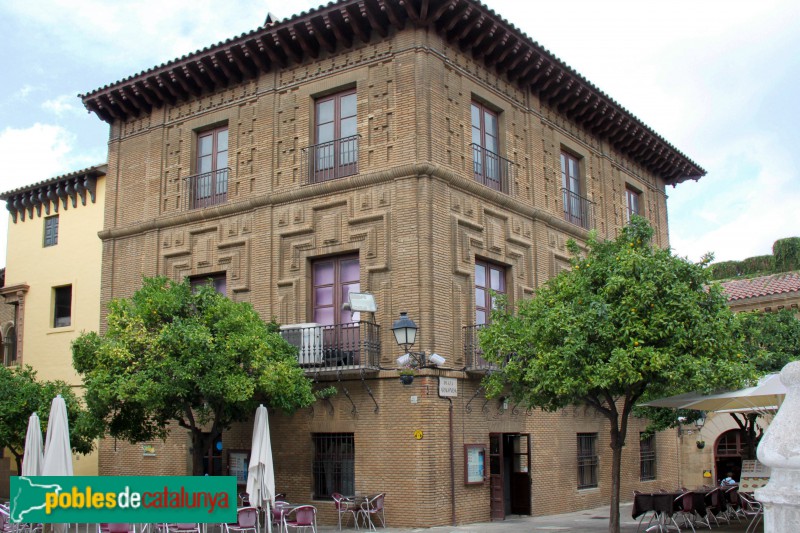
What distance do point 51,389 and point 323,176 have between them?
298 inches

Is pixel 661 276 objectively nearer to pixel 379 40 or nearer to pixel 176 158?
pixel 379 40

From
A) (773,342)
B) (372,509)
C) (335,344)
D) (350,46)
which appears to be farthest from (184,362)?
(773,342)

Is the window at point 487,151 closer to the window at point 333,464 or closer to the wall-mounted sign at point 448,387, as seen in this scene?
the wall-mounted sign at point 448,387

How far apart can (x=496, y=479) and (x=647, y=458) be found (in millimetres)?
7966

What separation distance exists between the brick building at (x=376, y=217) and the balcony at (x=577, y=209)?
0.26ft

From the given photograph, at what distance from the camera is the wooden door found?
703 inches

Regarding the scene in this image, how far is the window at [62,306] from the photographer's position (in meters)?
23.4

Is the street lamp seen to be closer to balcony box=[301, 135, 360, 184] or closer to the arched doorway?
balcony box=[301, 135, 360, 184]

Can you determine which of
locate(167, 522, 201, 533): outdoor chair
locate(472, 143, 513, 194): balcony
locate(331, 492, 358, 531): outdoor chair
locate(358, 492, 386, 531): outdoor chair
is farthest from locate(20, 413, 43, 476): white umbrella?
locate(472, 143, 513, 194): balcony

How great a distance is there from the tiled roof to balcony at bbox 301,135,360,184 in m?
12.8

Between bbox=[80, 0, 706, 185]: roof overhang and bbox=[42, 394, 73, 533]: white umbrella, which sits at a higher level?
bbox=[80, 0, 706, 185]: roof overhang

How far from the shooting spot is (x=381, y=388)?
16922 millimetres

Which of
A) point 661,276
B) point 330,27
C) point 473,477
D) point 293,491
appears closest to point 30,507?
point 293,491

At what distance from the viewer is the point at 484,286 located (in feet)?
61.9
